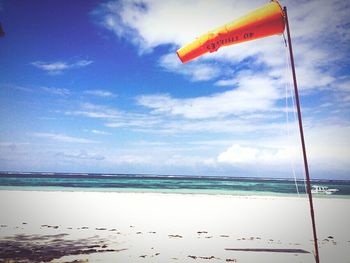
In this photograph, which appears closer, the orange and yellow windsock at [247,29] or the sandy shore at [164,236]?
the orange and yellow windsock at [247,29]

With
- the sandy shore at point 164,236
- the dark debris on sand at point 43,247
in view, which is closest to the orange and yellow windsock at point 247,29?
the sandy shore at point 164,236

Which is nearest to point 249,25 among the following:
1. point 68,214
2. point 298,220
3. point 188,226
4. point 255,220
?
point 188,226

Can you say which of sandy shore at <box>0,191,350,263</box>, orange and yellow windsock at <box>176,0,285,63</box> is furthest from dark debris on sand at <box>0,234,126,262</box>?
orange and yellow windsock at <box>176,0,285,63</box>

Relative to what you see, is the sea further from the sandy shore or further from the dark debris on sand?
the dark debris on sand

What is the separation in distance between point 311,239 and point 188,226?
4290 mm

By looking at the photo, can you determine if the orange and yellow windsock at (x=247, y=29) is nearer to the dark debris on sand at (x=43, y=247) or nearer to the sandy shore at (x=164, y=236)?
the sandy shore at (x=164, y=236)

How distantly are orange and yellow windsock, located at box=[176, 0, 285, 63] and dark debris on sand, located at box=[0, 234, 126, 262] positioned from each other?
224 inches

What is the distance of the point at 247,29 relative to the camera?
508 cm

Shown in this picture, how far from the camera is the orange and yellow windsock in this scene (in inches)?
199

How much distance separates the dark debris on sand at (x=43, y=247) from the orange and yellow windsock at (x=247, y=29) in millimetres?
5682

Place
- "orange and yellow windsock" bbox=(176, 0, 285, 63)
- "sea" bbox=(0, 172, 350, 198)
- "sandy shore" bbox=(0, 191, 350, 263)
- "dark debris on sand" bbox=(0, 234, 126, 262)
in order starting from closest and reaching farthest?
"orange and yellow windsock" bbox=(176, 0, 285, 63) < "dark debris on sand" bbox=(0, 234, 126, 262) < "sandy shore" bbox=(0, 191, 350, 263) < "sea" bbox=(0, 172, 350, 198)

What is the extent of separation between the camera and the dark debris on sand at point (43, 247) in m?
6.25

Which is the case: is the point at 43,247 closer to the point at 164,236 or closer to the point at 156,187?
the point at 164,236

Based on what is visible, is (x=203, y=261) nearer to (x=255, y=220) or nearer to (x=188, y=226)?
(x=188, y=226)
